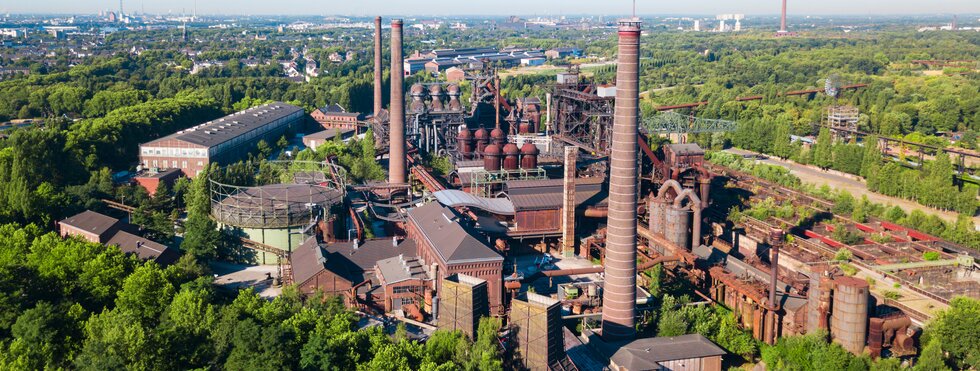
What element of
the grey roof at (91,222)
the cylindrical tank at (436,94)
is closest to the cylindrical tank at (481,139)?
the cylindrical tank at (436,94)

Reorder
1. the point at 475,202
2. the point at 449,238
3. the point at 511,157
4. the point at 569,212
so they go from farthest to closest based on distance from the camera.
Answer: the point at 511,157 → the point at 475,202 → the point at 569,212 → the point at 449,238

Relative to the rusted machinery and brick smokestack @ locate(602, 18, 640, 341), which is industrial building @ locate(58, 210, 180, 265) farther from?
Result: the rusted machinery

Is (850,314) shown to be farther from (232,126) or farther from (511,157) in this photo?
(232,126)

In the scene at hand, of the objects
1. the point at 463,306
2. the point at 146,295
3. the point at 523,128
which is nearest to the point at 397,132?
the point at 523,128

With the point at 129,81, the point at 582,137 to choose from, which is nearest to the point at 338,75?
the point at 129,81

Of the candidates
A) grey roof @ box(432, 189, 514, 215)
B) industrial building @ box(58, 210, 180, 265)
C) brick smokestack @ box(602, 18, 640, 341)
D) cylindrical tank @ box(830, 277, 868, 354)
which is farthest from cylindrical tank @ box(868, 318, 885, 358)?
industrial building @ box(58, 210, 180, 265)
